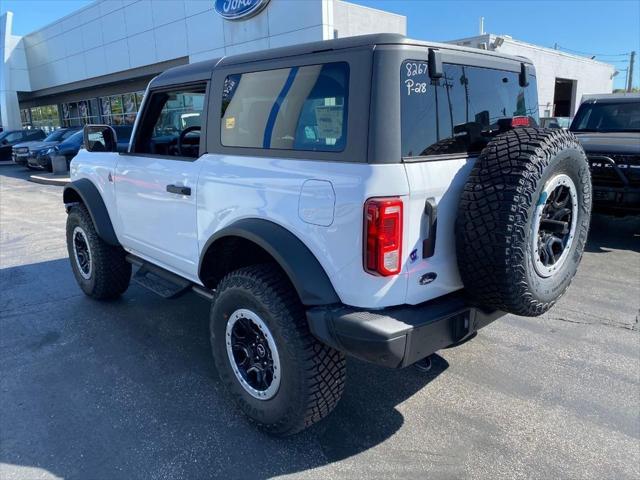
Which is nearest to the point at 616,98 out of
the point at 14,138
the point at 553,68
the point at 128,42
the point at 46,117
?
the point at 553,68

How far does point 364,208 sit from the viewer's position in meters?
2.16

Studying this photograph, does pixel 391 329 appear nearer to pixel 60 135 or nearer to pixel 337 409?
pixel 337 409

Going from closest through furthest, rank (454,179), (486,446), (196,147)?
1. (454,179)
2. (486,446)
3. (196,147)

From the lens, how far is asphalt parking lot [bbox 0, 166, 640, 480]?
251cm

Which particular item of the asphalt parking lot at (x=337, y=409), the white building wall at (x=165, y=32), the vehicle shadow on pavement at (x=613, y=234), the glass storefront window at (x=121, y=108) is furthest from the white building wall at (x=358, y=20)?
the glass storefront window at (x=121, y=108)

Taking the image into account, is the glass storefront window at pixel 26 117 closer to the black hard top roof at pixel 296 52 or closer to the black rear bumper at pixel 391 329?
the black hard top roof at pixel 296 52

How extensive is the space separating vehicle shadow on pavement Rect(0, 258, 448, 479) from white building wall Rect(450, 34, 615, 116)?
15720 millimetres

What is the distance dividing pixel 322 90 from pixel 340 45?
0.23 metres

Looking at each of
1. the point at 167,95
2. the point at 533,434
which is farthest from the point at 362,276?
the point at 167,95

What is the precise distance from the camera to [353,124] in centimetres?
226

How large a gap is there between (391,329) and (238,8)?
54.0 ft

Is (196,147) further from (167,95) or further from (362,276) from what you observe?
(362,276)

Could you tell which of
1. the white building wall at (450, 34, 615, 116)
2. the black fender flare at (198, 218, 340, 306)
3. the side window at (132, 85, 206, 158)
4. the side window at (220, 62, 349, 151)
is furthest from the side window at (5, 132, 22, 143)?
the black fender flare at (198, 218, 340, 306)

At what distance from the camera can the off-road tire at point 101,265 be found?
14.6ft
